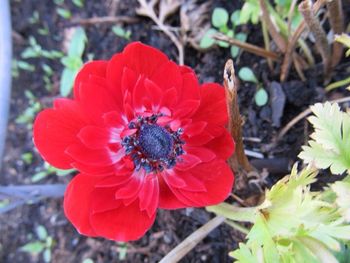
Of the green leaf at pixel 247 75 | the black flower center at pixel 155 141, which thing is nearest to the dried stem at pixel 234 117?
the black flower center at pixel 155 141

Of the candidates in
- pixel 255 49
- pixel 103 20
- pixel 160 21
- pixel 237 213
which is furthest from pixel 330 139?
pixel 103 20

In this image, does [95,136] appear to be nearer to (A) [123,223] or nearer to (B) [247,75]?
(A) [123,223]

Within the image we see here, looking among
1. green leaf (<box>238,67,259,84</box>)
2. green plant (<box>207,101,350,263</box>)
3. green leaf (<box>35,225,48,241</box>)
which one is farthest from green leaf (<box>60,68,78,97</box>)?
green plant (<box>207,101,350,263</box>)

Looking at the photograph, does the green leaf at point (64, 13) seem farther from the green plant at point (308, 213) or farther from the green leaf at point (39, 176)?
the green plant at point (308, 213)

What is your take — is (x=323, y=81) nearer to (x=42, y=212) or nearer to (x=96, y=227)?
(x=96, y=227)

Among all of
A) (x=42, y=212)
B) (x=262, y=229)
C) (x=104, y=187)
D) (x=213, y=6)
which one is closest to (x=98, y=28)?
(x=213, y=6)

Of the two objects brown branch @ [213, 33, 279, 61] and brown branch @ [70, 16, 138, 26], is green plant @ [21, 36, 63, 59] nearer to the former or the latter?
brown branch @ [70, 16, 138, 26]
